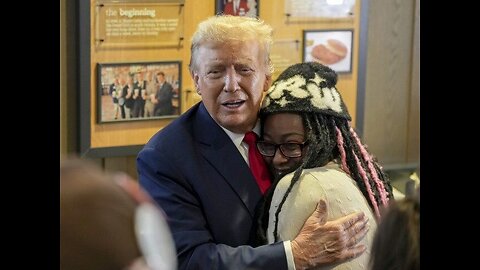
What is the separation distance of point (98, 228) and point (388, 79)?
0.68m

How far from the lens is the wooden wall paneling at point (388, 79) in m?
2.05

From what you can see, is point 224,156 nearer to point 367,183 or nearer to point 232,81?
point 232,81

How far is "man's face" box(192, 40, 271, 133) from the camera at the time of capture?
187 cm

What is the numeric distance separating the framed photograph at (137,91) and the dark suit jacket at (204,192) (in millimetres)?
43

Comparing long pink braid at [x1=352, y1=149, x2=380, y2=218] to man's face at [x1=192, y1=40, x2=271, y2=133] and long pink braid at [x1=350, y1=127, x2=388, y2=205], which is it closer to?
long pink braid at [x1=350, y1=127, x2=388, y2=205]

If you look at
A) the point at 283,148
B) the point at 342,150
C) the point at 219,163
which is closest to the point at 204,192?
the point at 219,163

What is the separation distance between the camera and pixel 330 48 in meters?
2.02

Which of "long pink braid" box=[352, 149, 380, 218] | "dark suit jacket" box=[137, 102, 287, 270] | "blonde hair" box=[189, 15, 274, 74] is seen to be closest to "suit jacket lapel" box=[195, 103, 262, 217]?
"dark suit jacket" box=[137, 102, 287, 270]

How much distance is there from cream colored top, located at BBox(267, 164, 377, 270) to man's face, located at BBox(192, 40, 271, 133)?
0.48ft

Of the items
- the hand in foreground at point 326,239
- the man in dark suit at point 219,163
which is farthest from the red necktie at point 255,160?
the hand in foreground at point 326,239
